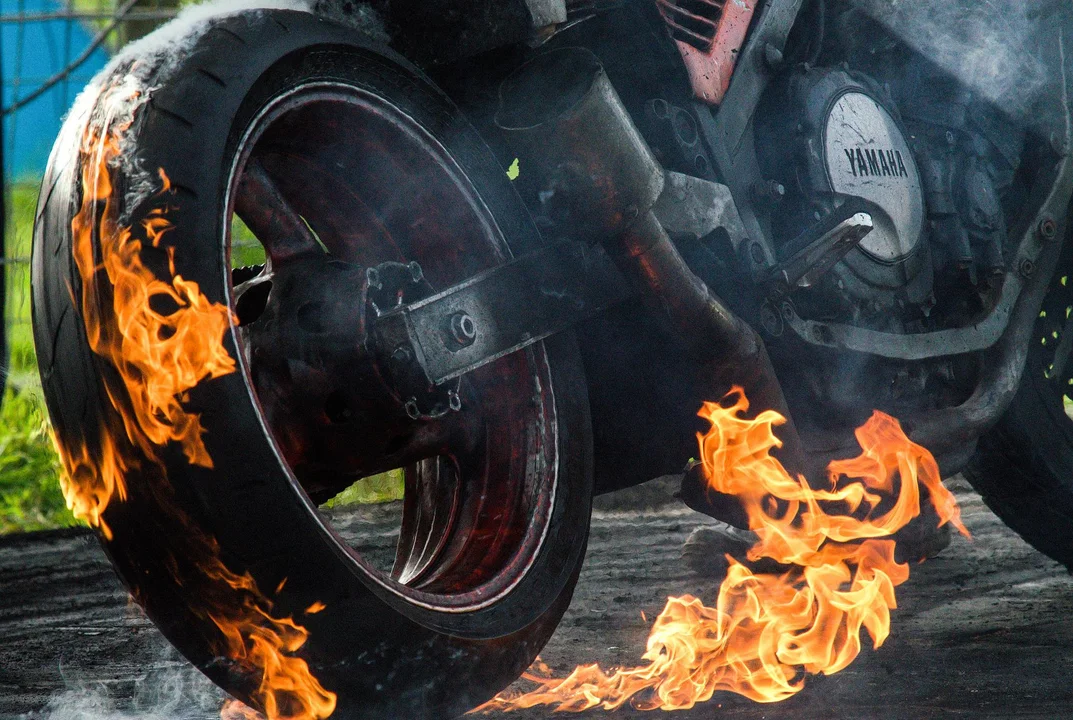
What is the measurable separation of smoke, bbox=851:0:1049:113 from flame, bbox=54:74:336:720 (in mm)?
1770

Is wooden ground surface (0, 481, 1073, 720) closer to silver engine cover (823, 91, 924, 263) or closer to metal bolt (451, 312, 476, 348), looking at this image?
metal bolt (451, 312, 476, 348)

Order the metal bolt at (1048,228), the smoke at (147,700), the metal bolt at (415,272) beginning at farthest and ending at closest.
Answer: the metal bolt at (1048,228) < the smoke at (147,700) < the metal bolt at (415,272)

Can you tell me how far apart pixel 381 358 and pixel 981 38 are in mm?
1877

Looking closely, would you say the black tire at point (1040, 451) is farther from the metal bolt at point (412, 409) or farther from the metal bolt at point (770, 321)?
the metal bolt at point (412, 409)

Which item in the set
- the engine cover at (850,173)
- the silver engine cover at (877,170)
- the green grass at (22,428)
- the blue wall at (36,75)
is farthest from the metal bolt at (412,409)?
the blue wall at (36,75)

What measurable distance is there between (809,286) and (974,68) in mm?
876

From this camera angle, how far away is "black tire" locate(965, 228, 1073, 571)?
2.94 meters

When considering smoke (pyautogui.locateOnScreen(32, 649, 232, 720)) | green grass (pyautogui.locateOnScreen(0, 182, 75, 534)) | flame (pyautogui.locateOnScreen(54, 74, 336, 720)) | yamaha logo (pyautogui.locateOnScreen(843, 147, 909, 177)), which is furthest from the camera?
green grass (pyautogui.locateOnScreen(0, 182, 75, 534))

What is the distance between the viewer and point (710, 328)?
1851 mm

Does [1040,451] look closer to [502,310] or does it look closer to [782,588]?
[782,588]

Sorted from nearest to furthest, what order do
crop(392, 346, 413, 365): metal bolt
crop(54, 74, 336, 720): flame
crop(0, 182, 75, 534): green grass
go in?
crop(54, 74, 336, 720): flame, crop(392, 346, 413, 365): metal bolt, crop(0, 182, 75, 534): green grass

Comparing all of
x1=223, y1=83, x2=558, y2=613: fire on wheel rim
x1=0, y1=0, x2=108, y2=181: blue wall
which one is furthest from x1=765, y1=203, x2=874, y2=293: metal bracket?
x1=0, y1=0, x2=108, y2=181: blue wall

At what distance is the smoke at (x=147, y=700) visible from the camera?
199 centimetres

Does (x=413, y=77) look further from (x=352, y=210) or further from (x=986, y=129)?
(x=986, y=129)
